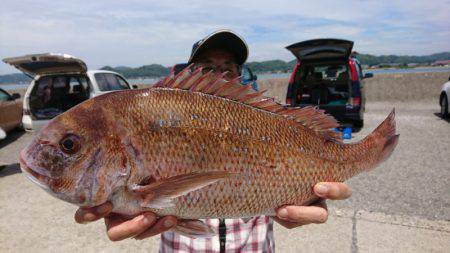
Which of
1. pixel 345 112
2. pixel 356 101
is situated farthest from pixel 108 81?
pixel 356 101

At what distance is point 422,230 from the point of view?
12.9 ft

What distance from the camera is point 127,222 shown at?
5.51 ft

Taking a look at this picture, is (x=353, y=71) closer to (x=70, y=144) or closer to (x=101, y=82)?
(x=101, y=82)

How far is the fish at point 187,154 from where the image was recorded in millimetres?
1490

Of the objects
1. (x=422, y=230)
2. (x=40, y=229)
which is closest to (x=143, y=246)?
(x=40, y=229)

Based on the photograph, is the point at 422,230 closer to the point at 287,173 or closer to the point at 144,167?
the point at 287,173

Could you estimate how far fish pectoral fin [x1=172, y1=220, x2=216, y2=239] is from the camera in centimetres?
162

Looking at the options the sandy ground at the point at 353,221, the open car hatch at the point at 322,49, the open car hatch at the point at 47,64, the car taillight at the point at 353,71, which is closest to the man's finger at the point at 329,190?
the sandy ground at the point at 353,221

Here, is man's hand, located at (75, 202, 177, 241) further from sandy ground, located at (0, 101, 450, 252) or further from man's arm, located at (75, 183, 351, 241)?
sandy ground, located at (0, 101, 450, 252)

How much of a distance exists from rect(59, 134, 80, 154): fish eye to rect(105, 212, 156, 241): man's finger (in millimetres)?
445

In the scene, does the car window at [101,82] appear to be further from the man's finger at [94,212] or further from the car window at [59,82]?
the man's finger at [94,212]

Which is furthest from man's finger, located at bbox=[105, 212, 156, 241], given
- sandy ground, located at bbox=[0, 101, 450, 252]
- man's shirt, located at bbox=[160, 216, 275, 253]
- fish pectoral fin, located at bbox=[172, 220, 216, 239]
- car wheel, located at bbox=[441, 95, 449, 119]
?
car wheel, located at bbox=[441, 95, 449, 119]

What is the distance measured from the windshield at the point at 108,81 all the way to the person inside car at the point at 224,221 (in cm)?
815

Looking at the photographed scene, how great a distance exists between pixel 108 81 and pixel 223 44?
8.89m
